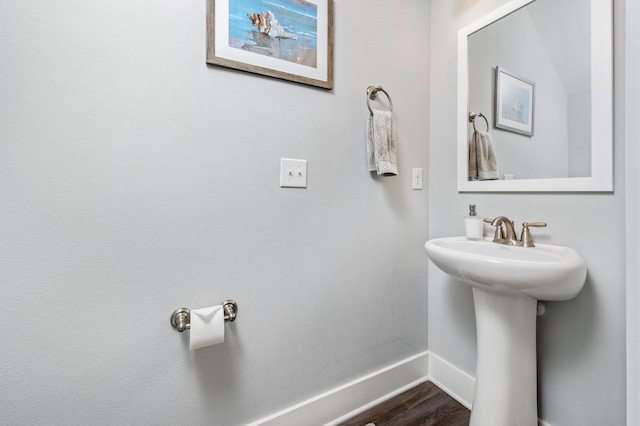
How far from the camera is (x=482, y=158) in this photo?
1.29m

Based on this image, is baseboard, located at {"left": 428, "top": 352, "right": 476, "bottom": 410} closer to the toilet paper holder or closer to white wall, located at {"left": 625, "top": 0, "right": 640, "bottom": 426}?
white wall, located at {"left": 625, "top": 0, "right": 640, "bottom": 426}

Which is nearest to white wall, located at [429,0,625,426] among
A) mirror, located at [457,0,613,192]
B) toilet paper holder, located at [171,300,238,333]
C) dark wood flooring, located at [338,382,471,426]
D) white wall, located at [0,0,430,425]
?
mirror, located at [457,0,613,192]

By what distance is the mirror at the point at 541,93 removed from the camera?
93 centimetres

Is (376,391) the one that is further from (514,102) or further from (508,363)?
(514,102)

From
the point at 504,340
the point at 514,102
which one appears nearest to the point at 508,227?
the point at 504,340

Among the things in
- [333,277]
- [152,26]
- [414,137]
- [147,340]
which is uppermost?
[152,26]

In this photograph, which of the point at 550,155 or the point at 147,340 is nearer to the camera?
the point at 147,340

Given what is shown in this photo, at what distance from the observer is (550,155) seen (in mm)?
1069

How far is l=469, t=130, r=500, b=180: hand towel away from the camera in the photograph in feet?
4.11

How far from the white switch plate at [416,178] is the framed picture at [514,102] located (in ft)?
1.32

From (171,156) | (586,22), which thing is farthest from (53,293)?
(586,22)

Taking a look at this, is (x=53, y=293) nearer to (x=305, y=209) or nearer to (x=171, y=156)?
(x=171, y=156)

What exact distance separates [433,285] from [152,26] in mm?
1681

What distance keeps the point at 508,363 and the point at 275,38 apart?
152 cm
